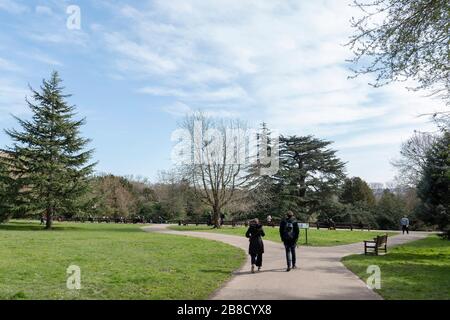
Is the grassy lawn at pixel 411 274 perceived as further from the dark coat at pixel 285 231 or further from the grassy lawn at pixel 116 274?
the grassy lawn at pixel 116 274

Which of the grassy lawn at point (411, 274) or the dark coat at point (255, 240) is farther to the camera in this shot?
the dark coat at point (255, 240)

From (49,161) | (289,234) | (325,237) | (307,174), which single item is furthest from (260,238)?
(307,174)

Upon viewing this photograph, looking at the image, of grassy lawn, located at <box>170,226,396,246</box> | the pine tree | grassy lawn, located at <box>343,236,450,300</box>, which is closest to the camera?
grassy lawn, located at <box>343,236,450,300</box>

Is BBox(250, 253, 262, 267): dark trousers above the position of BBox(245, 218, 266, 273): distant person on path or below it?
below

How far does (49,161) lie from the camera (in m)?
44.5

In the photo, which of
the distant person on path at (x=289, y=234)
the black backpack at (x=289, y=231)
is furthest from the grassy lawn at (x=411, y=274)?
the black backpack at (x=289, y=231)

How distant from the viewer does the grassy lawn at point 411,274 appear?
34.7ft

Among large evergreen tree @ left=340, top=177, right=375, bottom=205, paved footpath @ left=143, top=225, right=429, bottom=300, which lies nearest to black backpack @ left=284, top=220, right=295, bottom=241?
paved footpath @ left=143, top=225, right=429, bottom=300

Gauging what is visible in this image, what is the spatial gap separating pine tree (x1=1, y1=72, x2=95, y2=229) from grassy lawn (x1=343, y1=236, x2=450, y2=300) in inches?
1311

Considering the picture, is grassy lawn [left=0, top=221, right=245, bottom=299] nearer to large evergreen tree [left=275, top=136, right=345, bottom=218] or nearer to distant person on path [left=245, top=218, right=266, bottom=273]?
distant person on path [left=245, top=218, right=266, bottom=273]

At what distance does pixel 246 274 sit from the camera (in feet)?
44.0

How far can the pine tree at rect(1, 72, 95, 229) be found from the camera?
43.6 m

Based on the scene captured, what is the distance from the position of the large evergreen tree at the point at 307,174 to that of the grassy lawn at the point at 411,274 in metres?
38.6
